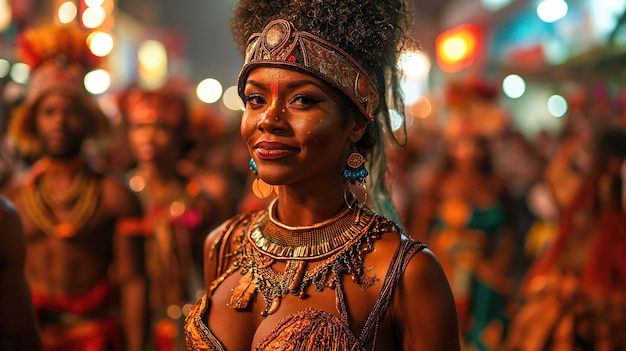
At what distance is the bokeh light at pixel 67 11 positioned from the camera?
46.0ft

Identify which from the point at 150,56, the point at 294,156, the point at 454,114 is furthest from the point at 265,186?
the point at 150,56

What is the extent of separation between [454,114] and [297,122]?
25.1ft

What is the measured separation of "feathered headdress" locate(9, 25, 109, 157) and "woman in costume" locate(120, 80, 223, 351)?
140cm

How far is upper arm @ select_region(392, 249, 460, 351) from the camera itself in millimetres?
3004

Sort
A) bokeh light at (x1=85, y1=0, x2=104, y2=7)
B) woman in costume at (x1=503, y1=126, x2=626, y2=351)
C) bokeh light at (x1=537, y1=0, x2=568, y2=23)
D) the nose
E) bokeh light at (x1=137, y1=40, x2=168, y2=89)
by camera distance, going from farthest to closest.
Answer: bokeh light at (x1=137, y1=40, x2=168, y2=89), bokeh light at (x1=537, y1=0, x2=568, y2=23), bokeh light at (x1=85, y1=0, x2=104, y2=7), woman in costume at (x1=503, y1=126, x2=626, y2=351), the nose

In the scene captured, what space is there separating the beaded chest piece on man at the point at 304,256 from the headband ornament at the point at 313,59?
1.33ft

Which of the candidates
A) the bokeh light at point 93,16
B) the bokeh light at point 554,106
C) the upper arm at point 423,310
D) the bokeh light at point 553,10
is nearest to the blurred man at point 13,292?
the upper arm at point 423,310

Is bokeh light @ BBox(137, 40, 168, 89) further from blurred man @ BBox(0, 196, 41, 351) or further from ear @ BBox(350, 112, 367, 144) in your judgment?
ear @ BBox(350, 112, 367, 144)

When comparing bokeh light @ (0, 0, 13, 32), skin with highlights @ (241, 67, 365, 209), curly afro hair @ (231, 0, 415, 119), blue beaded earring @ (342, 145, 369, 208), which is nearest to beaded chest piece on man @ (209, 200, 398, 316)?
blue beaded earring @ (342, 145, 369, 208)

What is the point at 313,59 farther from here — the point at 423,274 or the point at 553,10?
the point at 553,10

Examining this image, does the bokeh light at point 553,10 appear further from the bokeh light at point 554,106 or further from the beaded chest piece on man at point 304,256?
the beaded chest piece on man at point 304,256

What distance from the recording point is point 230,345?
3156mm

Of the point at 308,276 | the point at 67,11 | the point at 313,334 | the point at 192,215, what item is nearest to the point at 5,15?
the point at 67,11

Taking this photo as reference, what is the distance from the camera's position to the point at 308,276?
10.3 ft
